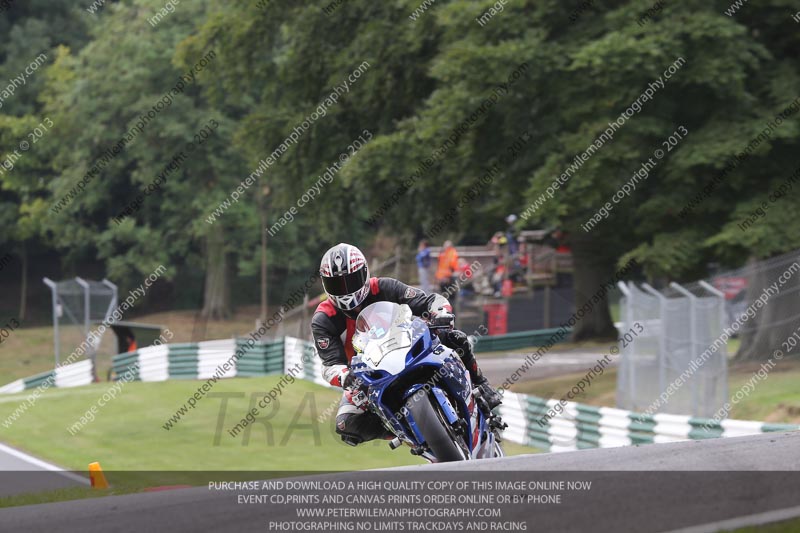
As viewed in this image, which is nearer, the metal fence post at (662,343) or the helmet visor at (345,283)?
the helmet visor at (345,283)

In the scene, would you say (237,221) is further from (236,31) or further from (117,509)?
(117,509)

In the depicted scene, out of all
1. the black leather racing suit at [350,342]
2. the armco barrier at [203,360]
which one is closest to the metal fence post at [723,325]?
the black leather racing suit at [350,342]

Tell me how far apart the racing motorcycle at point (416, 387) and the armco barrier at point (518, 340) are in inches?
828

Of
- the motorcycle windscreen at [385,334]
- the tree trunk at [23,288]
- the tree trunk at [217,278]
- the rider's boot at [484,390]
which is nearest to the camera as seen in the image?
the motorcycle windscreen at [385,334]

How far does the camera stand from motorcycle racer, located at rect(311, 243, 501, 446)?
7875 millimetres

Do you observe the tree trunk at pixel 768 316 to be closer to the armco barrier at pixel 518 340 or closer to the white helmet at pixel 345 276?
the white helmet at pixel 345 276

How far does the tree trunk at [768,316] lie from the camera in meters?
13.7

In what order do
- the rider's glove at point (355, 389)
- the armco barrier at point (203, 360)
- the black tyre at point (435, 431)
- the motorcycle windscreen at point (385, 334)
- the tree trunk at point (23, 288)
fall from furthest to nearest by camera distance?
1. the tree trunk at point (23, 288)
2. the armco barrier at point (203, 360)
3. the rider's glove at point (355, 389)
4. the motorcycle windscreen at point (385, 334)
5. the black tyre at point (435, 431)

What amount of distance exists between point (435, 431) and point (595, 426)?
803cm

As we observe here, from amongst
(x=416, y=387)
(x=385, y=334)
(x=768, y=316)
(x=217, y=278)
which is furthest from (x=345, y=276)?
(x=217, y=278)

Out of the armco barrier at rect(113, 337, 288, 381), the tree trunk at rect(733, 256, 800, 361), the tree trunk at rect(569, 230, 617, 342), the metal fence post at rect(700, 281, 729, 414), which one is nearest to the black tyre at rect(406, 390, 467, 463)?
the metal fence post at rect(700, 281, 729, 414)

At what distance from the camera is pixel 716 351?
13.8 metres

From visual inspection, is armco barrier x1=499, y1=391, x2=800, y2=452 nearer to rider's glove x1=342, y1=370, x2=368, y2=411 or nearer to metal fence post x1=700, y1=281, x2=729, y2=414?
metal fence post x1=700, y1=281, x2=729, y2=414

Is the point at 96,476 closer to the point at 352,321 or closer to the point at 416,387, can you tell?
the point at 352,321
